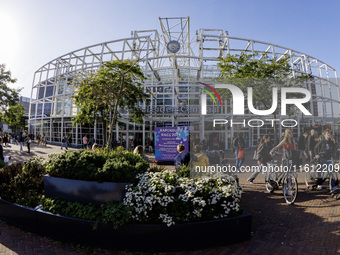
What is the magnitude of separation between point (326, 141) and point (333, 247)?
10.4ft

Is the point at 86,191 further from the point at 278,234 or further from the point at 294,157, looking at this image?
the point at 294,157

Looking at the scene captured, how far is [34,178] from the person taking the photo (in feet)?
18.2

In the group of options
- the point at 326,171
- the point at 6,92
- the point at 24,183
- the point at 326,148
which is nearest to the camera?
the point at 24,183

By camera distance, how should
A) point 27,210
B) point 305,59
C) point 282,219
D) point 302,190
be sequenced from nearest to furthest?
point 27,210 → point 282,219 → point 302,190 → point 305,59

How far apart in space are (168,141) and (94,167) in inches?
345

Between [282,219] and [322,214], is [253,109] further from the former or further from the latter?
[322,214]

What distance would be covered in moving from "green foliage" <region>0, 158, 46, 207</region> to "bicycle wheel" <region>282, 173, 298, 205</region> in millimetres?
6085

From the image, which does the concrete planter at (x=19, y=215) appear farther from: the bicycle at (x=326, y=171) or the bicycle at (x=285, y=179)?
the bicycle at (x=326, y=171)

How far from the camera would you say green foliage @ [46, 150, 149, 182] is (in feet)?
14.4

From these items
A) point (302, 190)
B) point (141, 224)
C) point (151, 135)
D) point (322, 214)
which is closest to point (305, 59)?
point (151, 135)

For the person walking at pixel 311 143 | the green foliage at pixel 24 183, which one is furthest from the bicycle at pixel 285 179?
the green foliage at pixel 24 183

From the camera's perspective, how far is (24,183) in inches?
212

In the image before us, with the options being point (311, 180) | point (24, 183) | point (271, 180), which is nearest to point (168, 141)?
point (271, 180)

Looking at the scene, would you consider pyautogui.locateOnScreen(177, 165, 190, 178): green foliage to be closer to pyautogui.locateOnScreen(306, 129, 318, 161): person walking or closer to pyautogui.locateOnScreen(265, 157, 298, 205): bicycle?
pyautogui.locateOnScreen(265, 157, 298, 205): bicycle
